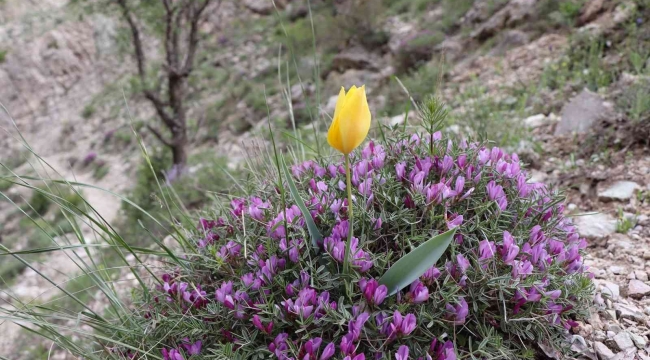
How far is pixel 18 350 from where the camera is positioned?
4.94 m

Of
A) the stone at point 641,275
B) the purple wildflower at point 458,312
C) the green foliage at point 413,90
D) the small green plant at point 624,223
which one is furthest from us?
the green foliage at point 413,90

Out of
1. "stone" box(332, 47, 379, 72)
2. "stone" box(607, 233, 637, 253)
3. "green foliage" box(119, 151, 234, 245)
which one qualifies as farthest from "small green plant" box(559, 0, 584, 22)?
"green foliage" box(119, 151, 234, 245)

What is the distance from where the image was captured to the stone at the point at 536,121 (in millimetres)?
3629

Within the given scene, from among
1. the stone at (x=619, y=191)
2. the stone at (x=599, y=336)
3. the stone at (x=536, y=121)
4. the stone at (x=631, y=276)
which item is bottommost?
the stone at (x=619, y=191)

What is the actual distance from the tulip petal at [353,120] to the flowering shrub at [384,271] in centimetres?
32

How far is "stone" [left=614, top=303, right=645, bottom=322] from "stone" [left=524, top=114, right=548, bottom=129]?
2.15 meters

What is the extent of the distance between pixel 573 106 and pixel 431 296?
2.74 m

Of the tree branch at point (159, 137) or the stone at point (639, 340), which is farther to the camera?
the tree branch at point (159, 137)

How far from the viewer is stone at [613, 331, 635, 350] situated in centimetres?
154

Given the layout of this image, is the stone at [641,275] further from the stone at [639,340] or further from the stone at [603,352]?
the stone at [603,352]

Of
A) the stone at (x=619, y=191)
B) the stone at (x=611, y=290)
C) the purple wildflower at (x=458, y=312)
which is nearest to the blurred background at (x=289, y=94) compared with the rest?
the stone at (x=619, y=191)

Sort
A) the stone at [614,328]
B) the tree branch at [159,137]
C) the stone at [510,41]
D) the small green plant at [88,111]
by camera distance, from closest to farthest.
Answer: the stone at [614,328], the stone at [510,41], the tree branch at [159,137], the small green plant at [88,111]

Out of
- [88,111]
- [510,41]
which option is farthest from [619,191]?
[88,111]

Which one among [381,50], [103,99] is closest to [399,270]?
[381,50]
